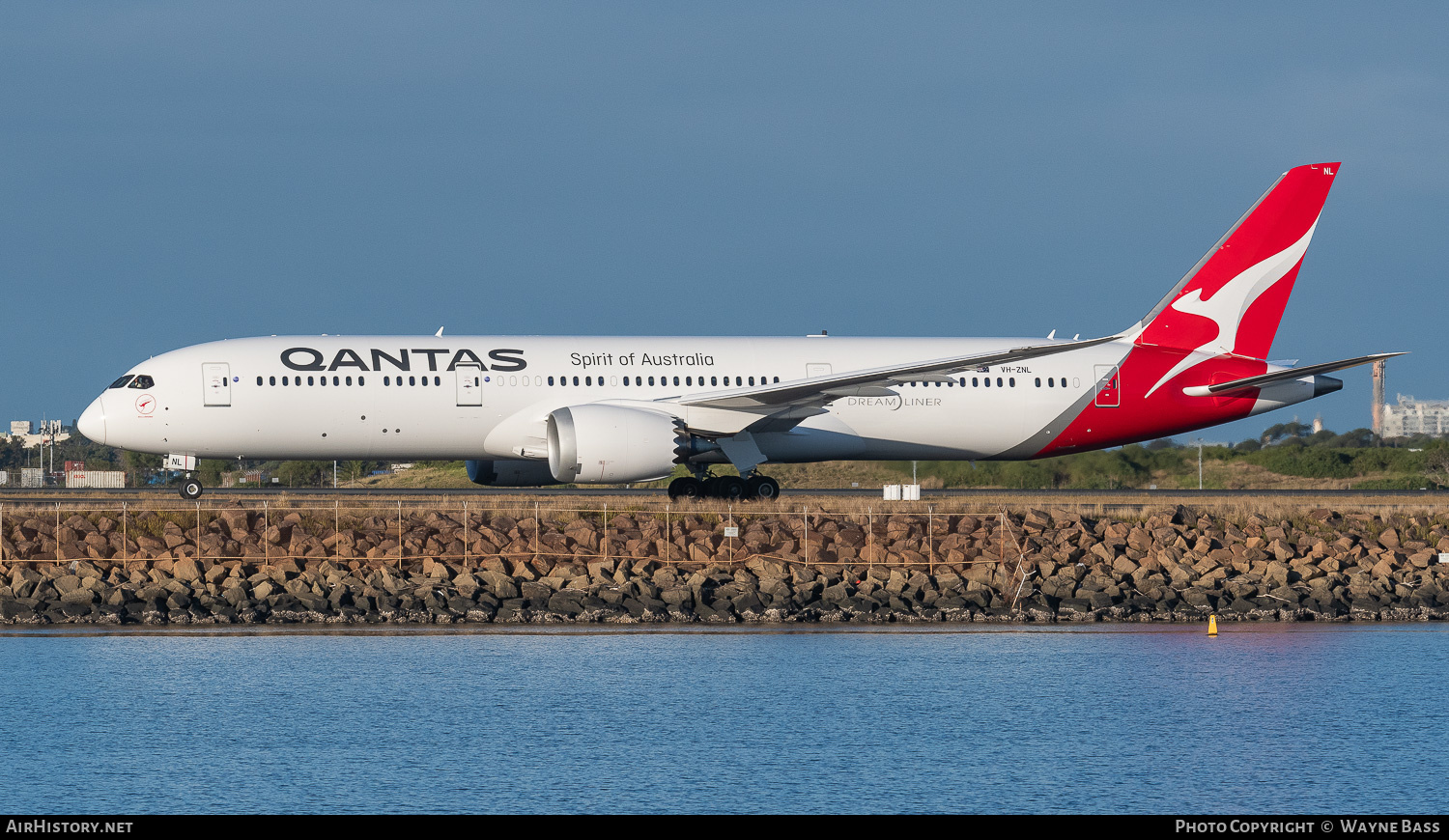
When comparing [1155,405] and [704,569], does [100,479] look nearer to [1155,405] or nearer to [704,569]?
[704,569]

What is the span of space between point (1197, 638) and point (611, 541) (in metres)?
10.6

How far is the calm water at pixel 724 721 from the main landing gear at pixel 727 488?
8.95 metres

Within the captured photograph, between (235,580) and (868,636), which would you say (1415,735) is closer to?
(868,636)

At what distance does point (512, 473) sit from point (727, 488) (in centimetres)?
534

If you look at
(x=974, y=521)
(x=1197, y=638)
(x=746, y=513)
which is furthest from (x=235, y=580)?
(x=1197, y=638)

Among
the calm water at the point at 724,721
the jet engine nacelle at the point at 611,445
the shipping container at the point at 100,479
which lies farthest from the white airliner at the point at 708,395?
the shipping container at the point at 100,479

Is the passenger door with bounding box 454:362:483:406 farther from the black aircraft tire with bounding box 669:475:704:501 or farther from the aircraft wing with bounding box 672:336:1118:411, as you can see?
the black aircraft tire with bounding box 669:475:704:501

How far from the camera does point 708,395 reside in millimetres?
34250

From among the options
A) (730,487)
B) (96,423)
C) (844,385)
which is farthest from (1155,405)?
(96,423)

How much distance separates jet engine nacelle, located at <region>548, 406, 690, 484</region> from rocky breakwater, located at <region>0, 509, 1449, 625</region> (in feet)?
4.23

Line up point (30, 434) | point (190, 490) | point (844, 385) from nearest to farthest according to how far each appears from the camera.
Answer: point (844, 385)
point (190, 490)
point (30, 434)

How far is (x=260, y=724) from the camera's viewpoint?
18359mm

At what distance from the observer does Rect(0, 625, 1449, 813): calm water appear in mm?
15523

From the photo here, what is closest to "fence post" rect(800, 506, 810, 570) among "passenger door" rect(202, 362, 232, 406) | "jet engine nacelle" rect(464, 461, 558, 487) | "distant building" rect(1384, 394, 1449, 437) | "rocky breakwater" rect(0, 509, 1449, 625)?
"rocky breakwater" rect(0, 509, 1449, 625)
